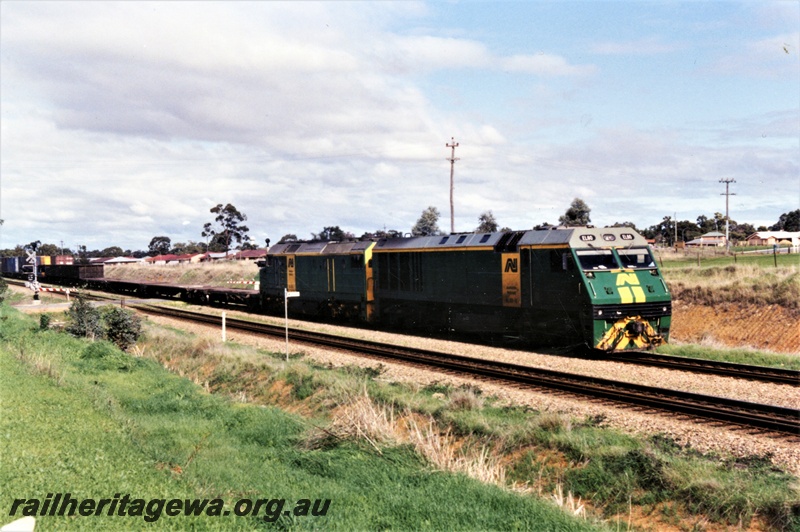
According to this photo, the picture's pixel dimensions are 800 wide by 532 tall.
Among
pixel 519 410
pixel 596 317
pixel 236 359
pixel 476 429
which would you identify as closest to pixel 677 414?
pixel 519 410

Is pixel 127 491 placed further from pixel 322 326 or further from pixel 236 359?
pixel 322 326

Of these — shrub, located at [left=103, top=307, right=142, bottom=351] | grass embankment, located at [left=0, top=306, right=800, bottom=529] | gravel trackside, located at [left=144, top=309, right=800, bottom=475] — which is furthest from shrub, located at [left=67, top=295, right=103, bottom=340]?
grass embankment, located at [left=0, top=306, right=800, bottom=529]

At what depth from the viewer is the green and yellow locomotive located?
18234 millimetres

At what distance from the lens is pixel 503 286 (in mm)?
21141

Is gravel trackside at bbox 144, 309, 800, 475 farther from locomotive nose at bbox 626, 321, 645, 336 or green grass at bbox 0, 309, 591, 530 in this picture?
green grass at bbox 0, 309, 591, 530

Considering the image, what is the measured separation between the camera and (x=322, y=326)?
29.6 m

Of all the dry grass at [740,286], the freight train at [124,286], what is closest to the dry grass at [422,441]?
the dry grass at [740,286]

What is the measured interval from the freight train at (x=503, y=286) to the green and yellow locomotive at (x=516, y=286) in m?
0.04

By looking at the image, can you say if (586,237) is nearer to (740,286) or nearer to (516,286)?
(516,286)

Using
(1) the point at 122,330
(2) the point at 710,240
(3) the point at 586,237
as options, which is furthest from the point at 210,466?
(2) the point at 710,240

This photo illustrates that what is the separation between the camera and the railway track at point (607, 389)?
38.2ft

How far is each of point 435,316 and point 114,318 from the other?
41.2 feet

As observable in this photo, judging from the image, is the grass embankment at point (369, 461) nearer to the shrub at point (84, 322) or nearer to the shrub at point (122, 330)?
the shrub at point (122, 330)

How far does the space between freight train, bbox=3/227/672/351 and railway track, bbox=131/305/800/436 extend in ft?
9.14
